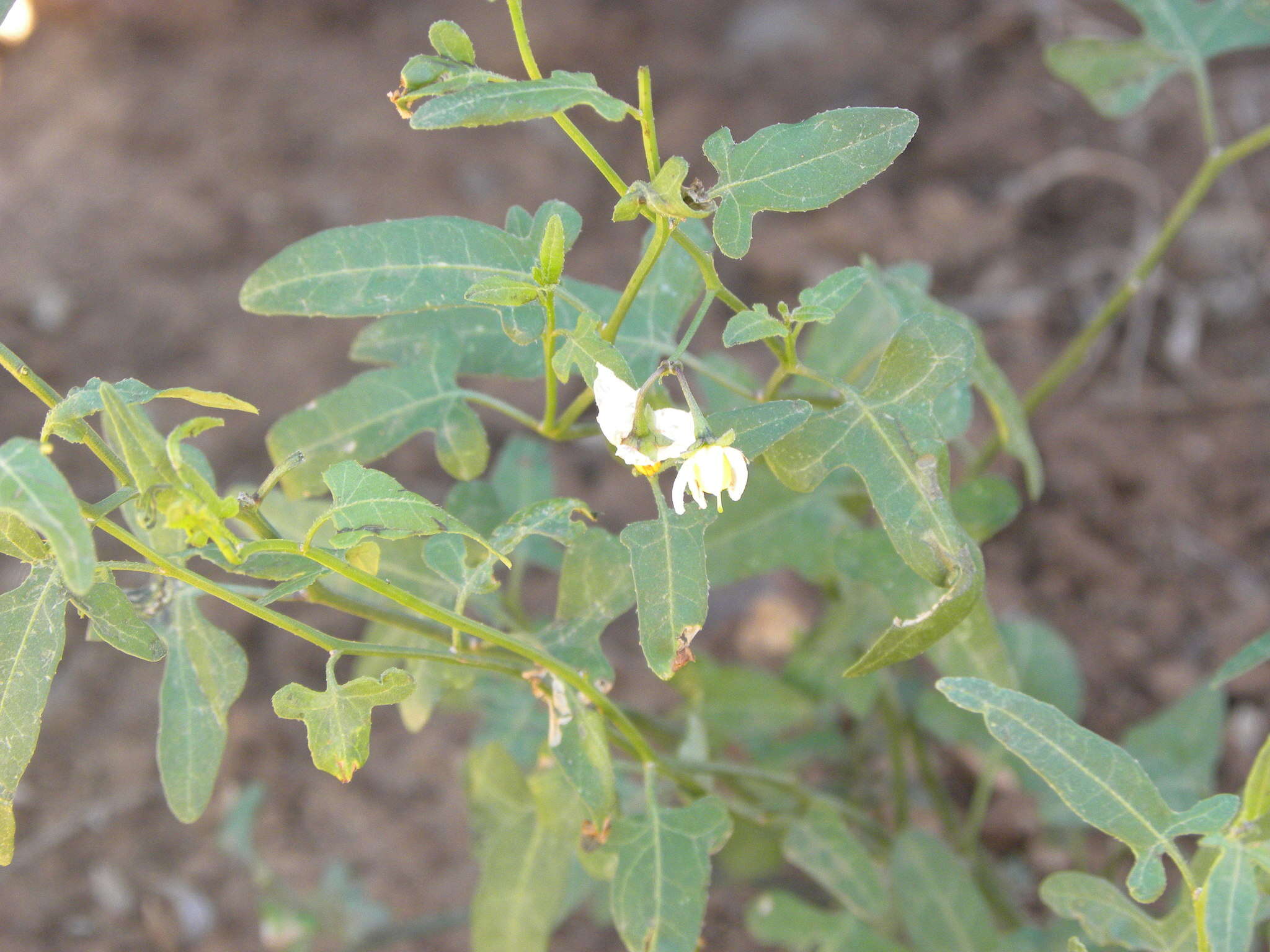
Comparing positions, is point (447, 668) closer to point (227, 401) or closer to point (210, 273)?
point (227, 401)

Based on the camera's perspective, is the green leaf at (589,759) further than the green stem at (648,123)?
Yes

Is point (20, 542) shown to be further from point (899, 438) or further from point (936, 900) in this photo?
point (936, 900)

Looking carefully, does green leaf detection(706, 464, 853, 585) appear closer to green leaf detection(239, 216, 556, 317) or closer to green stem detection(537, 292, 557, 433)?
green stem detection(537, 292, 557, 433)

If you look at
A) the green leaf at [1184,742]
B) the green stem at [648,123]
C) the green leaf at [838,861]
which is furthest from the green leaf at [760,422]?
the green leaf at [1184,742]

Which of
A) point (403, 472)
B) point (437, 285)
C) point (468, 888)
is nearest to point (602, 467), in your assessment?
point (403, 472)

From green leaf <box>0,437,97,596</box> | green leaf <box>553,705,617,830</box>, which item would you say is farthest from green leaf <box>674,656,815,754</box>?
green leaf <box>0,437,97,596</box>

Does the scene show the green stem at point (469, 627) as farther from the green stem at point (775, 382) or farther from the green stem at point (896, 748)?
the green stem at point (896, 748)
